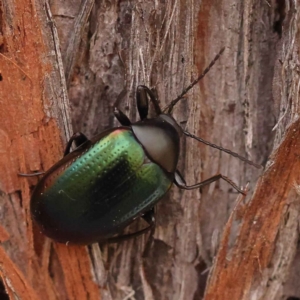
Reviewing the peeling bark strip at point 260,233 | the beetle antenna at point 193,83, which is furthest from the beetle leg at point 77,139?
the peeling bark strip at point 260,233

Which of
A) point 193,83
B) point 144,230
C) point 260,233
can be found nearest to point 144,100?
point 193,83

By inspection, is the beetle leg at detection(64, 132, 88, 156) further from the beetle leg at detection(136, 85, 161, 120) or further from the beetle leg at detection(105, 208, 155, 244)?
the beetle leg at detection(105, 208, 155, 244)

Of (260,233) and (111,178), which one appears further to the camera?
(260,233)

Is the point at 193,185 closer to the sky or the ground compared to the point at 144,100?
closer to the ground

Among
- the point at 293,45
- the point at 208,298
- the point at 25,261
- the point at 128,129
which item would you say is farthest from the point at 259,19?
the point at 25,261

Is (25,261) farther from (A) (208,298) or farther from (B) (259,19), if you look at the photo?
(B) (259,19)

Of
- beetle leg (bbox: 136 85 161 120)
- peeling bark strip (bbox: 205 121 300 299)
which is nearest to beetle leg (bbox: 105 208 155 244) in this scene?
peeling bark strip (bbox: 205 121 300 299)

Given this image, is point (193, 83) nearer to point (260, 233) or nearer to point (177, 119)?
point (177, 119)

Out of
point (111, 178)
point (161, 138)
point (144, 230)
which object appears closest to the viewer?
point (111, 178)

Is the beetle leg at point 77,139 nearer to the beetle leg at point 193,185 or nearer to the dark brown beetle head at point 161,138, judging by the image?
the dark brown beetle head at point 161,138
